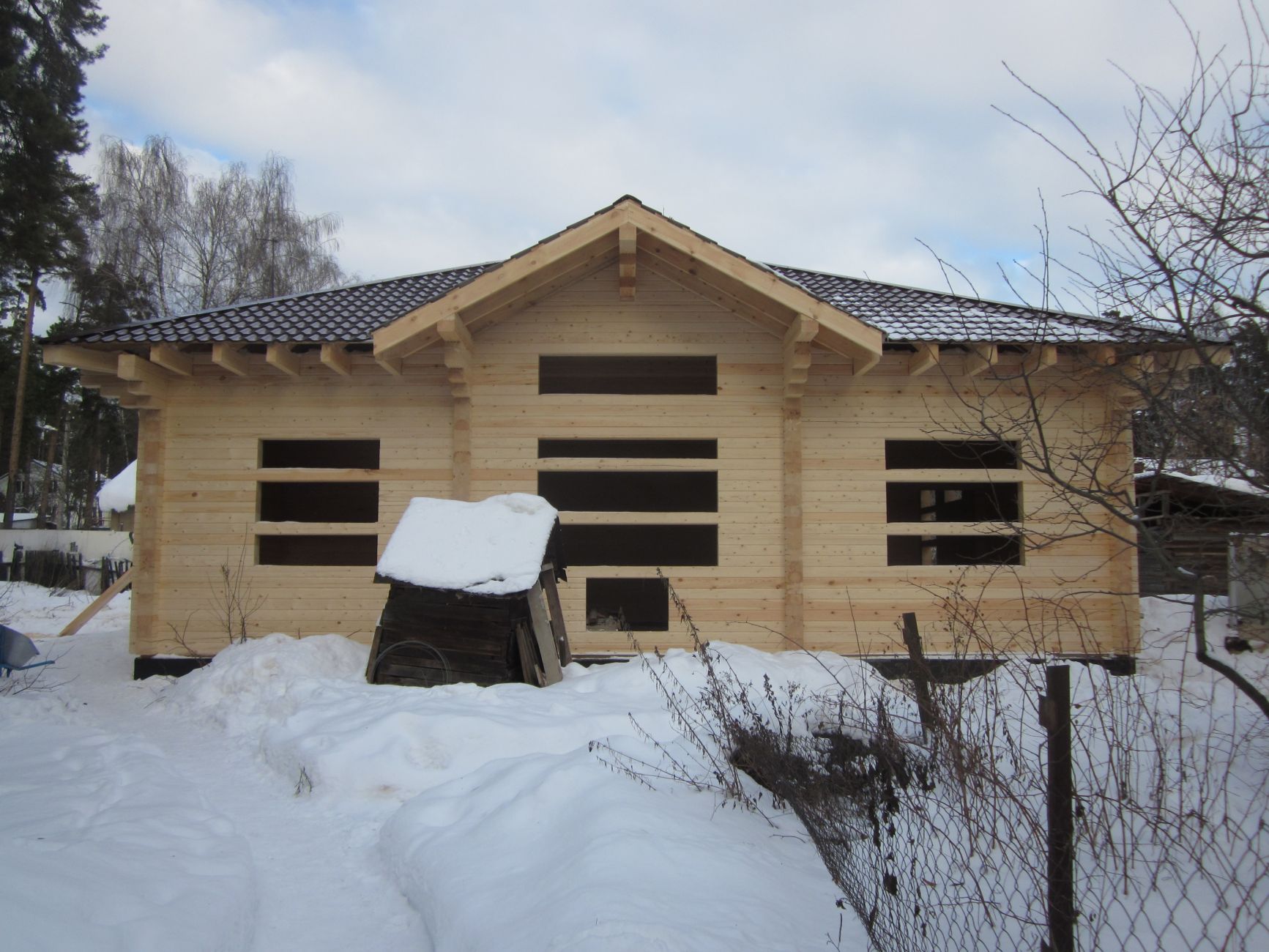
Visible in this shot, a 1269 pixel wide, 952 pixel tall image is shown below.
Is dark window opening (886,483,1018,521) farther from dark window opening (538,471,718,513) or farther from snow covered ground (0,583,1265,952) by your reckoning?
snow covered ground (0,583,1265,952)

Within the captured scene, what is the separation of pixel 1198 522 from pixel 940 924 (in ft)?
7.00

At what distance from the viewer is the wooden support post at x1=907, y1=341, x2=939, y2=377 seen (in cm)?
946

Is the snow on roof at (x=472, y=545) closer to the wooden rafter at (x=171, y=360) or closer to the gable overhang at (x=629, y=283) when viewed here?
the gable overhang at (x=629, y=283)

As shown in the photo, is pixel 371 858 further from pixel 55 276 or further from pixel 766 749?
pixel 55 276

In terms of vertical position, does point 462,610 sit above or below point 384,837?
above

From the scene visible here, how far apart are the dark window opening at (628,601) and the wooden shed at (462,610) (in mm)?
4857

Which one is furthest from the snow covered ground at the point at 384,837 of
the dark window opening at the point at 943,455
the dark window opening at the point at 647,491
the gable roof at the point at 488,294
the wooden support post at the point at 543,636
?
the dark window opening at the point at 647,491

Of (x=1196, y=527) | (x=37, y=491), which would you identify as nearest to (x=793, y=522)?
(x=1196, y=527)

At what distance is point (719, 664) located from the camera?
8.56 m

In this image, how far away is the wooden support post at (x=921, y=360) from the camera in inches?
372

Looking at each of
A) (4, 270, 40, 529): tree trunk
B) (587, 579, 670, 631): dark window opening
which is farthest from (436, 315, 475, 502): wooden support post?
(4, 270, 40, 529): tree trunk

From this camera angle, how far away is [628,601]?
15.9 metres

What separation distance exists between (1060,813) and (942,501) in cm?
1296

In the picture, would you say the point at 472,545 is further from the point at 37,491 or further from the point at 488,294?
the point at 37,491
